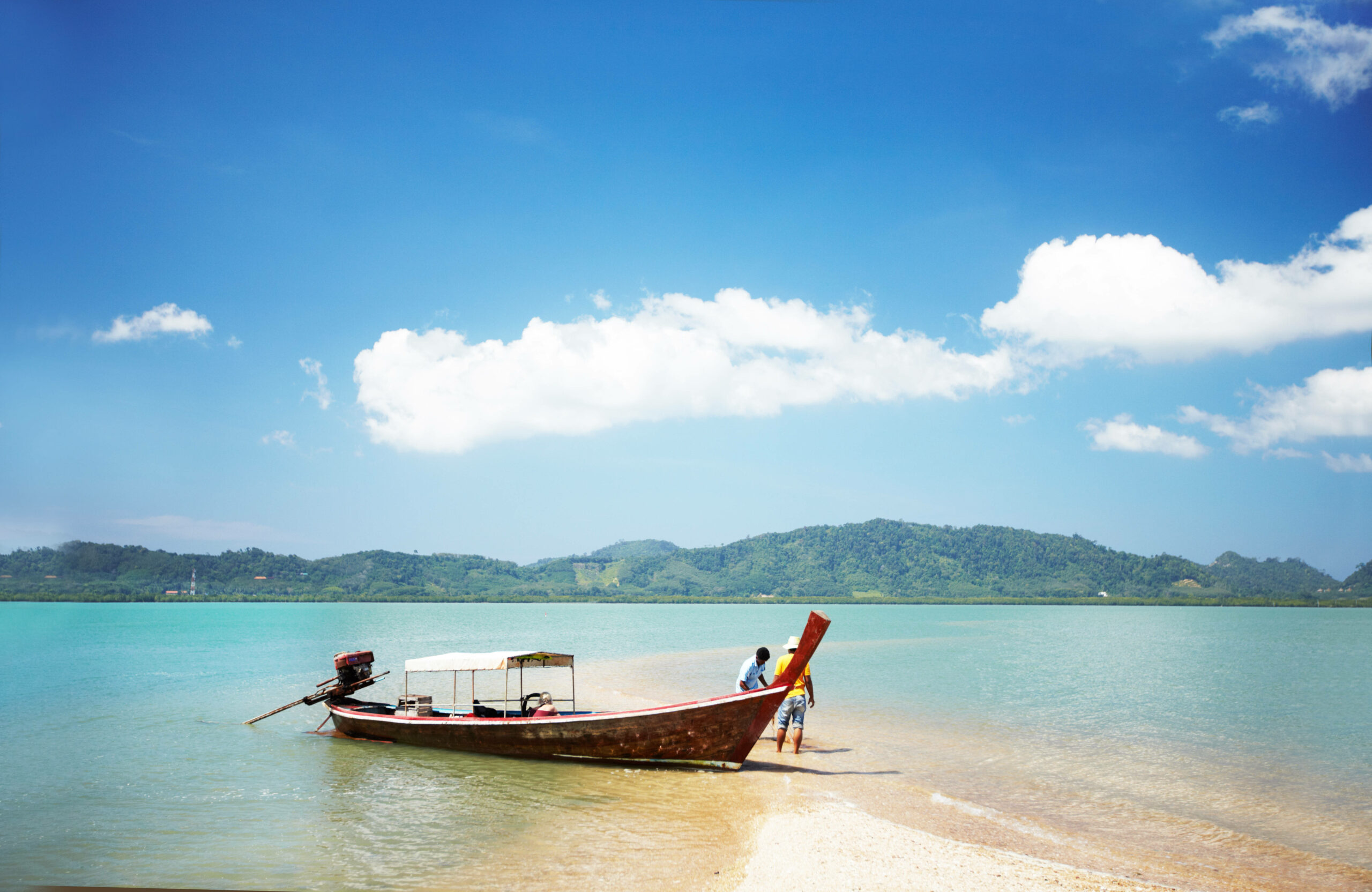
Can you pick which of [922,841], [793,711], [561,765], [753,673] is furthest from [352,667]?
[922,841]

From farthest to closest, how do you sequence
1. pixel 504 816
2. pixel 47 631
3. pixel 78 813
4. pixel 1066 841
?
pixel 47 631
pixel 78 813
pixel 504 816
pixel 1066 841

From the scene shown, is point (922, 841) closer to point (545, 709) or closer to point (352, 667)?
point (545, 709)

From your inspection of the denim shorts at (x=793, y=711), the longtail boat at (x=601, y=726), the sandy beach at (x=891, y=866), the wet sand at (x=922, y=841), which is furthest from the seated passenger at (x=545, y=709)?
the sandy beach at (x=891, y=866)

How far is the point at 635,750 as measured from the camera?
1440 centimetres

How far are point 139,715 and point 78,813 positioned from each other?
37.8 ft

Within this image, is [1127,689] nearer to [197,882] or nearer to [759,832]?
[759,832]

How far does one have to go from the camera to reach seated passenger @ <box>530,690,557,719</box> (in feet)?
51.4

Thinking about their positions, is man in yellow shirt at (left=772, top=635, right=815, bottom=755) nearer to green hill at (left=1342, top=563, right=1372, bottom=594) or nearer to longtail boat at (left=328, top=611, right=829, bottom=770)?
longtail boat at (left=328, top=611, right=829, bottom=770)

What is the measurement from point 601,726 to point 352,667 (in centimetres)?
801

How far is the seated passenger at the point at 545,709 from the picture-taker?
1566 centimetres

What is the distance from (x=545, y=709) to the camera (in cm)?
1634

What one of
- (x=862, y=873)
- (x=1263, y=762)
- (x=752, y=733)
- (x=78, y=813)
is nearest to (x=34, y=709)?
(x=78, y=813)

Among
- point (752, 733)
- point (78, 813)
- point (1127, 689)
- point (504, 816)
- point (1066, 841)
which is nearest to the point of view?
point (1066, 841)

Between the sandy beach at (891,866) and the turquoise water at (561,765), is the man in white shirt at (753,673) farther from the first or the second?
the sandy beach at (891,866)
